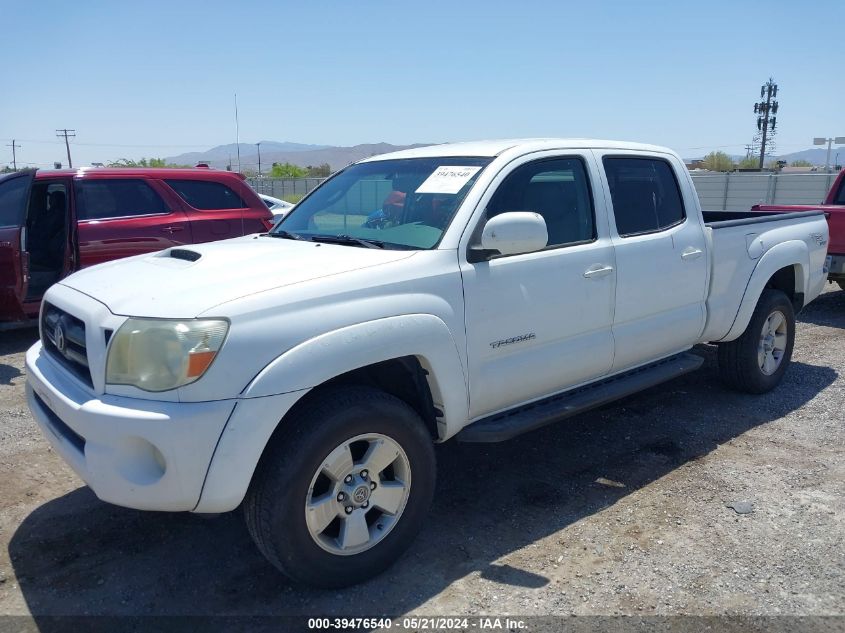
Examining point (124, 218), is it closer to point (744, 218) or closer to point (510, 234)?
point (510, 234)

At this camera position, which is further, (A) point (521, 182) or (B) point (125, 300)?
(A) point (521, 182)

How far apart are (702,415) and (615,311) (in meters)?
1.70

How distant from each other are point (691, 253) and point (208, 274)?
314 cm

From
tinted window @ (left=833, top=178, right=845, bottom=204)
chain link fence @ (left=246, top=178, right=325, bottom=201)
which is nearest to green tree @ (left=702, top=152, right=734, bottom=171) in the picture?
chain link fence @ (left=246, top=178, right=325, bottom=201)

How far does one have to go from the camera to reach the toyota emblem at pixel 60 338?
3242 millimetres

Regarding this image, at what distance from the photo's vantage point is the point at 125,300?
9.68 ft

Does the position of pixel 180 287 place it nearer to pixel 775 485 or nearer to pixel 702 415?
pixel 775 485

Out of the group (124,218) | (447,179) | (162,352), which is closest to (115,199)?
(124,218)

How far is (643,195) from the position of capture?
4.65m

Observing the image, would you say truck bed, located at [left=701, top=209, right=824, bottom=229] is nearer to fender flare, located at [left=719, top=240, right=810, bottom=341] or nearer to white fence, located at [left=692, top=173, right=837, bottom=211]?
fender flare, located at [left=719, top=240, right=810, bottom=341]

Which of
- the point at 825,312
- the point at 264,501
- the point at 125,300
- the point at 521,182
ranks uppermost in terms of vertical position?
the point at 521,182

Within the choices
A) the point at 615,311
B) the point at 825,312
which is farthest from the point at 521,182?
the point at 825,312

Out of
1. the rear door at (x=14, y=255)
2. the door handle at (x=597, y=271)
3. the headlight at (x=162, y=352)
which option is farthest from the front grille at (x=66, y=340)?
the rear door at (x=14, y=255)

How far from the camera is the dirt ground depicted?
3094 mm
